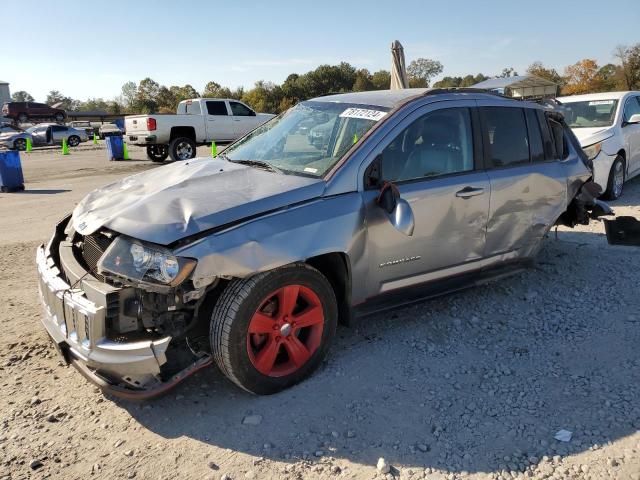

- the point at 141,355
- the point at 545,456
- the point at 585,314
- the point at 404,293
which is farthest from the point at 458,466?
the point at 585,314

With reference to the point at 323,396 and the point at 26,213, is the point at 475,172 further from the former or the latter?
the point at 26,213

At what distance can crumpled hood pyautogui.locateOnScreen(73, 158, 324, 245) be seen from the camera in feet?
9.47

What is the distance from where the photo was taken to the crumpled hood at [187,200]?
9.47 ft

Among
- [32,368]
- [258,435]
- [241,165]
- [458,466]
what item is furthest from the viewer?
[241,165]

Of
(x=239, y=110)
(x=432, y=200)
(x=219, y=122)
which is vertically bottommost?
(x=432, y=200)

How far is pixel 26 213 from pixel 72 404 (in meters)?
7.36

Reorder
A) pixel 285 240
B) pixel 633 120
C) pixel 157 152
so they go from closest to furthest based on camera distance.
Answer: pixel 285 240 < pixel 633 120 < pixel 157 152

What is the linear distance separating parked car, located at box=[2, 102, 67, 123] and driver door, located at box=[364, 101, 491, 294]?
54496mm

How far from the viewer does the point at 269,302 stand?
3.14 metres

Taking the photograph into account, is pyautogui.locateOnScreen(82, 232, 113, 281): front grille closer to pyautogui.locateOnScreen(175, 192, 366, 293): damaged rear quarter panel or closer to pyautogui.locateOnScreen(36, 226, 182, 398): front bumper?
pyautogui.locateOnScreen(36, 226, 182, 398): front bumper

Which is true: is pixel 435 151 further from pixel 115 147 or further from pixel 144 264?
pixel 115 147

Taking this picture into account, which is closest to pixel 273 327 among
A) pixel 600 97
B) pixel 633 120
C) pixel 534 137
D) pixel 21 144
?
pixel 534 137

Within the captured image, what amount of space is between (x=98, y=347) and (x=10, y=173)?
37.9 ft

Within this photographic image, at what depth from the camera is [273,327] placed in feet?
10.2
